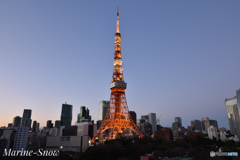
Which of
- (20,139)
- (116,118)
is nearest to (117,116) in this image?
(116,118)

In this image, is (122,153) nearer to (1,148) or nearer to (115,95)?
(115,95)

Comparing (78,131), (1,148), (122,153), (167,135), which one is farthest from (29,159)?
(78,131)

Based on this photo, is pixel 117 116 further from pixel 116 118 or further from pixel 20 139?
pixel 20 139

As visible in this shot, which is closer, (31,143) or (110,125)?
(110,125)

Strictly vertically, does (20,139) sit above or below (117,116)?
below

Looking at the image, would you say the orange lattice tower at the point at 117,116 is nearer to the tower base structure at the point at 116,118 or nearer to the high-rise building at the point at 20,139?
the tower base structure at the point at 116,118

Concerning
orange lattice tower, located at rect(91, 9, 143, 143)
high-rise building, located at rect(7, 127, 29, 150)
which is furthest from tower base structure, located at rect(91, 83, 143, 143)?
high-rise building, located at rect(7, 127, 29, 150)

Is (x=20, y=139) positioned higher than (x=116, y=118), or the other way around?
(x=116, y=118)

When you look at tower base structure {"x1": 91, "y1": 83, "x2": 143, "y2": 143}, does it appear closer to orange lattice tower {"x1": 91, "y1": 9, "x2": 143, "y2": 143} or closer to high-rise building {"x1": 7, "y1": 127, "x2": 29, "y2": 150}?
orange lattice tower {"x1": 91, "y1": 9, "x2": 143, "y2": 143}

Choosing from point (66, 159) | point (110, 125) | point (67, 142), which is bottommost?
point (66, 159)

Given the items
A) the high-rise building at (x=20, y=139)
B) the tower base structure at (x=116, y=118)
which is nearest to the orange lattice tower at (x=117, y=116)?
the tower base structure at (x=116, y=118)

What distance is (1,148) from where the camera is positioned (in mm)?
64875

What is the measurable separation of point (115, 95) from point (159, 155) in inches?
1563

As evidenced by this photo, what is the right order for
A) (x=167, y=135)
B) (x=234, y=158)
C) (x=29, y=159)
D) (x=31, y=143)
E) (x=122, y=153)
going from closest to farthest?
(x=234, y=158)
(x=122, y=153)
(x=29, y=159)
(x=31, y=143)
(x=167, y=135)
